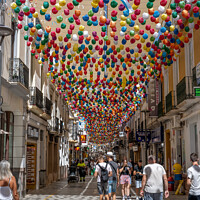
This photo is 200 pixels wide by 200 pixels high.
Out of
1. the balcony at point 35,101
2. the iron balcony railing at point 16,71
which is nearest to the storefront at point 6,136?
the iron balcony railing at point 16,71

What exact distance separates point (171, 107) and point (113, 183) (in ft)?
26.6

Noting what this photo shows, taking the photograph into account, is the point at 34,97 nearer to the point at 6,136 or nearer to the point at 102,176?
the point at 6,136

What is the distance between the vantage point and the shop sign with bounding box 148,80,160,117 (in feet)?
82.6

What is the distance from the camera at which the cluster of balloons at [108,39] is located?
11047mm

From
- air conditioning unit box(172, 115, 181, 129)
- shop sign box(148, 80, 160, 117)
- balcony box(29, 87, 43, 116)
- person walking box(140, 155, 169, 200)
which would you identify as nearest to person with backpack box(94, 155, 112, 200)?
person walking box(140, 155, 169, 200)

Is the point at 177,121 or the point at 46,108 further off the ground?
the point at 46,108

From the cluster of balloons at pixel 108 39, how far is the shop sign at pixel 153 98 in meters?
2.10

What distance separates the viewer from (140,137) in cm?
2964

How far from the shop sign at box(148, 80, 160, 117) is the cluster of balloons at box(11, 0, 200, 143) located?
2102 millimetres

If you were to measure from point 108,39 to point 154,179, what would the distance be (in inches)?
272

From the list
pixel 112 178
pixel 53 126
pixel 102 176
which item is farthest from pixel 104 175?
pixel 53 126

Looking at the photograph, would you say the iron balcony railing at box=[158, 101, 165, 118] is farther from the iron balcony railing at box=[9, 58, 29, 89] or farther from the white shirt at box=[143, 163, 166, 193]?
the white shirt at box=[143, 163, 166, 193]

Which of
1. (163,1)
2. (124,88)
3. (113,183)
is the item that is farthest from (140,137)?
(163,1)

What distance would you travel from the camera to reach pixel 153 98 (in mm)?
25484
